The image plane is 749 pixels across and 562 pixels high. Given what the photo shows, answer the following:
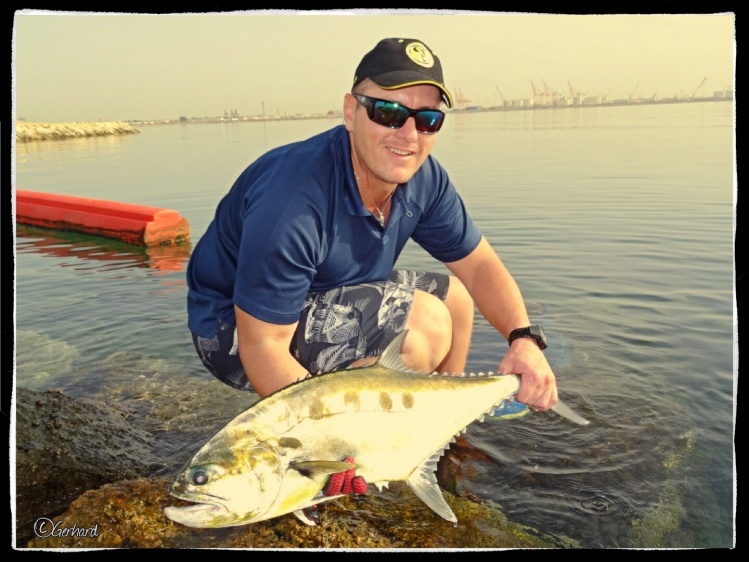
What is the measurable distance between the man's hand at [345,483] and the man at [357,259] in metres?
0.49

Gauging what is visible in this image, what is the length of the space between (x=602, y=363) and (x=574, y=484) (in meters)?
1.21

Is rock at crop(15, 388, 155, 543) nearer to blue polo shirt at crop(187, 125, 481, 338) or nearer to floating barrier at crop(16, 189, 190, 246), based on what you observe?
blue polo shirt at crop(187, 125, 481, 338)

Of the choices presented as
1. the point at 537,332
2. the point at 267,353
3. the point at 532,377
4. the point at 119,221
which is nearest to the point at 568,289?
the point at 537,332

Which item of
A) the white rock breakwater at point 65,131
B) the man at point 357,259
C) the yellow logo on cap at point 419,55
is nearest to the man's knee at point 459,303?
the man at point 357,259

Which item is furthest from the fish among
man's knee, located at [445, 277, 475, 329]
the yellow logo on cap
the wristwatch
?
the yellow logo on cap

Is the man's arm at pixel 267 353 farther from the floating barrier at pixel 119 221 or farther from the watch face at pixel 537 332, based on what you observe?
the floating barrier at pixel 119 221

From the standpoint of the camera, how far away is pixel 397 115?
10.5ft

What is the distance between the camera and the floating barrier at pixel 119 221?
176 inches

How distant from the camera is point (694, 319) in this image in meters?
4.11

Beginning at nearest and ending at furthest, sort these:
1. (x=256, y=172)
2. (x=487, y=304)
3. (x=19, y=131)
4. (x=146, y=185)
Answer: (x=256, y=172)
(x=19, y=131)
(x=487, y=304)
(x=146, y=185)

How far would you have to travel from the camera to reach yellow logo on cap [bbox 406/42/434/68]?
321 cm

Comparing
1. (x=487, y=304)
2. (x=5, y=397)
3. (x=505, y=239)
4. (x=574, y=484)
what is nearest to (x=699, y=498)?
(x=574, y=484)

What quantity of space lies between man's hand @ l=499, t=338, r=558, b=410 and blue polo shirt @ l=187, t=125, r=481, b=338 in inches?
32.2

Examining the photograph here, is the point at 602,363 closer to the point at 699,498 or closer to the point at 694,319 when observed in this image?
the point at 694,319
